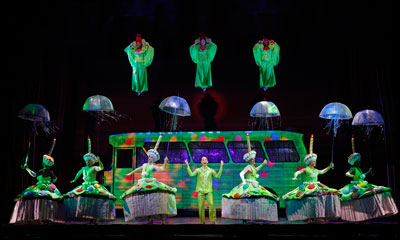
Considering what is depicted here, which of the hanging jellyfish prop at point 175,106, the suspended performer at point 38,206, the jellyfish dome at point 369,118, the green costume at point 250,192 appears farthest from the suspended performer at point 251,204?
the suspended performer at point 38,206

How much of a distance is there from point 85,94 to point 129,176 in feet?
8.40

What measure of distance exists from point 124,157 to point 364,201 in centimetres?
515

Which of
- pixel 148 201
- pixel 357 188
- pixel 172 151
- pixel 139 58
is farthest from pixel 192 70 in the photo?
pixel 357 188

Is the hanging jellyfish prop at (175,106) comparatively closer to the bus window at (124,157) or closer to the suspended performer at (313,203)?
the bus window at (124,157)

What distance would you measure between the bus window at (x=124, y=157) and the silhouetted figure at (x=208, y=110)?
199 cm

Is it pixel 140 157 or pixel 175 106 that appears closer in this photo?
pixel 175 106

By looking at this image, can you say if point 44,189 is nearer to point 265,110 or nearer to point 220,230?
point 220,230

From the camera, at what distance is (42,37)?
9062mm

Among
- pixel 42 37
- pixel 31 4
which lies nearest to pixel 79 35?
pixel 42 37

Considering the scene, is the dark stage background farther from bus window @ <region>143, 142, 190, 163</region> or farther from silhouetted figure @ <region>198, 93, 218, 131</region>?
bus window @ <region>143, 142, 190, 163</region>

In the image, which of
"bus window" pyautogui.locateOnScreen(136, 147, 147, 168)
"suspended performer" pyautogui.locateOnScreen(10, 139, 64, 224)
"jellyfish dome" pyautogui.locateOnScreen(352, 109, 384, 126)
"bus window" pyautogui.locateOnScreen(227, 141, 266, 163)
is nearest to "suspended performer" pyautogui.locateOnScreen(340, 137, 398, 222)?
"jellyfish dome" pyautogui.locateOnScreen(352, 109, 384, 126)

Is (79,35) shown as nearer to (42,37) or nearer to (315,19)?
(42,37)

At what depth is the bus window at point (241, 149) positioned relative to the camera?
9.04 m

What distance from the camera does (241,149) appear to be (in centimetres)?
912
